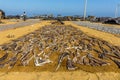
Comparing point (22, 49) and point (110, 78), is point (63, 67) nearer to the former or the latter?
point (110, 78)

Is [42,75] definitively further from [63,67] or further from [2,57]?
[2,57]

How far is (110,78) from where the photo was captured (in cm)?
724

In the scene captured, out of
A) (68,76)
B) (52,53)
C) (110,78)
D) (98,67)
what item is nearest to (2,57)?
(52,53)

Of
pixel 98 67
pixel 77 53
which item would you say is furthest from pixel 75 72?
pixel 77 53

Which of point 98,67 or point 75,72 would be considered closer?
point 75,72

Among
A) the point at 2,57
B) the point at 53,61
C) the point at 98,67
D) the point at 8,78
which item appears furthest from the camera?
the point at 2,57

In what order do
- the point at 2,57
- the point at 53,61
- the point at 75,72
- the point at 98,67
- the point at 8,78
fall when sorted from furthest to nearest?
the point at 2,57
the point at 53,61
the point at 98,67
the point at 75,72
the point at 8,78

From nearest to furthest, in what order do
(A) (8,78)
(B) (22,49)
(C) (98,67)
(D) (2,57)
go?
(A) (8,78) < (C) (98,67) < (D) (2,57) < (B) (22,49)

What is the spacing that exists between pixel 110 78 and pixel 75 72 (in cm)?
122

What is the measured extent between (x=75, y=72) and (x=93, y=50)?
335 centimetres

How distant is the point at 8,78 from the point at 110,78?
3.33 m

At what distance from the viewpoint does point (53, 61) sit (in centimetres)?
882

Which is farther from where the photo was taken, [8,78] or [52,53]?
[52,53]

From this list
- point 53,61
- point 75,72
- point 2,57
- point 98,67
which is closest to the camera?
point 75,72
